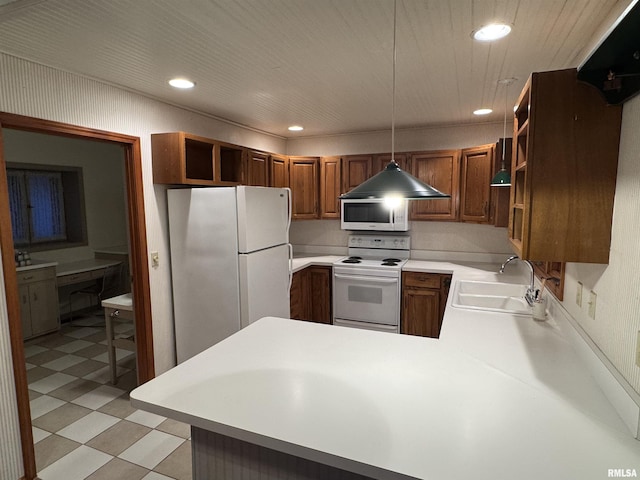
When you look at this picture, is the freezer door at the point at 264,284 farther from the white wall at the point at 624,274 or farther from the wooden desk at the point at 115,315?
the white wall at the point at 624,274

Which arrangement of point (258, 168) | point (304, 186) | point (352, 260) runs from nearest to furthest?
point (258, 168) < point (352, 260) < point (304, 186)

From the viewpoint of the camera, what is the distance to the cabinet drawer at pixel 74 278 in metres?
4.20

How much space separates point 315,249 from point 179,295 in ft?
6.84

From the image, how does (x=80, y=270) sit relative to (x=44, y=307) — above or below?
above

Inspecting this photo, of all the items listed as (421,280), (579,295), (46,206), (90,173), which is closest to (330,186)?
(421,280)

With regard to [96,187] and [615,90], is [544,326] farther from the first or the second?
[96,187]

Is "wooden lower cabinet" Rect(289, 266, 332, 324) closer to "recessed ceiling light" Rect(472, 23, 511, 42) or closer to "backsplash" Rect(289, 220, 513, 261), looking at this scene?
"backsplash" Rect(289, 220, 513, 261)

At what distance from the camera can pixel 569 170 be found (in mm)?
1374

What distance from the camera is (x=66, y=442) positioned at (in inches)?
92.1

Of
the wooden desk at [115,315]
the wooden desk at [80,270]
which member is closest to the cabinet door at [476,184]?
the wooden desk at [115,315]

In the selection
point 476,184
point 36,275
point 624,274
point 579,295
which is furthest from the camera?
point 36,275

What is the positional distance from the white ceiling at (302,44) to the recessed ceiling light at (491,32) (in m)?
0.05

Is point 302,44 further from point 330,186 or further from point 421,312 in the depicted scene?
point 421,312

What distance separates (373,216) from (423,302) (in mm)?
1109
